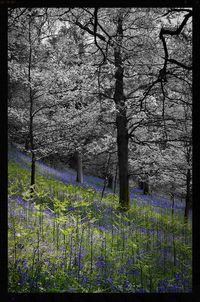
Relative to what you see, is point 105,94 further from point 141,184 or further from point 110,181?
point 141,184

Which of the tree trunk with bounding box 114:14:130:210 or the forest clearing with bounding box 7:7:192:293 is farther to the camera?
the tree trunk with bounding box 114:14:130:210

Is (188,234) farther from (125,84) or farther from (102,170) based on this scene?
(125,84)

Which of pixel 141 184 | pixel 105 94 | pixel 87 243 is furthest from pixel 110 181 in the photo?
pixel 105 94

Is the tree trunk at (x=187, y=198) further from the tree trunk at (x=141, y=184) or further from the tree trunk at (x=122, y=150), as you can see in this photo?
the tree trunk at (x=122, y=150)

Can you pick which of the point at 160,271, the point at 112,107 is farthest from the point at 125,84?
the point at 160,271

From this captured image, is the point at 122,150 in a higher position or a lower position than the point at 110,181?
higher

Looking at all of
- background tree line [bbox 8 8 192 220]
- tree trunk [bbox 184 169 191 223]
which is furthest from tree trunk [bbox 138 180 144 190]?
tree trunk [bbox 184 169 191 223]

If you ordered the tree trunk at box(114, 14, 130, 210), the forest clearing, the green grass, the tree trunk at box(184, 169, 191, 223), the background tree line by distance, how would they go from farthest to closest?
the tree trunk at box(114, 14, 130, 210)
the background tree line
the tree trunk at box(184, 169, 191, 223)
the forest clearing
the green grass

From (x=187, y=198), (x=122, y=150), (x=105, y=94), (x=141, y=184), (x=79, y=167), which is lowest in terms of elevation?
(x=187, y=198)

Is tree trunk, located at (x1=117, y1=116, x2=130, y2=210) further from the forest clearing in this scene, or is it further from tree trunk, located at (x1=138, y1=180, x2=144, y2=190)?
tree trunk, located at (x1=138, y1=180, x2=144, y2=190)

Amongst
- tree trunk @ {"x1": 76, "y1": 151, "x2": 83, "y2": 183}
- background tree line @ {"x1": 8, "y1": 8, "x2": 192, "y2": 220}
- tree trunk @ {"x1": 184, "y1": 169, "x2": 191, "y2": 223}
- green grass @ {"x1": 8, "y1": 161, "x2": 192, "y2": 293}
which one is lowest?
green grass @ {"x1": 8, "y1": 161, "x2": 192, "y2": 293}

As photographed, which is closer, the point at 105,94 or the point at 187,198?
the point at 187,198

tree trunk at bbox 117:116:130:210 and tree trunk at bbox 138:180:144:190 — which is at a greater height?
tree trunk at bbox 117:116:130:210

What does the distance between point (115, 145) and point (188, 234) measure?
161 cm
